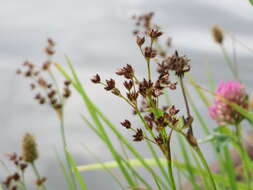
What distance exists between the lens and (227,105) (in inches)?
68.0

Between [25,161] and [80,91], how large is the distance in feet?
3.28

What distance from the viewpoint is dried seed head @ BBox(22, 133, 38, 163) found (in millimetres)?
2529

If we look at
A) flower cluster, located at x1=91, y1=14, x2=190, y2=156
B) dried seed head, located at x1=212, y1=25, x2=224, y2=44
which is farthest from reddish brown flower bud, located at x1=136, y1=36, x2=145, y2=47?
dried seed head, located at x1=212, y1=25, x2=224, y2=44

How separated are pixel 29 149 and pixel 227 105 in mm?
1316

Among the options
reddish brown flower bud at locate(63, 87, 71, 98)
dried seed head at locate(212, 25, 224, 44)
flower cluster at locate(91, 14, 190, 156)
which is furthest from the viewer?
dried seed head at locate(212, 25, 224, 44)

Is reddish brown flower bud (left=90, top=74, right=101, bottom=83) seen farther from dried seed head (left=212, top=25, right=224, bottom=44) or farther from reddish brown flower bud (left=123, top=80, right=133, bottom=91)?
dried seed head (left=212, top=25, right=224, bottom=44)

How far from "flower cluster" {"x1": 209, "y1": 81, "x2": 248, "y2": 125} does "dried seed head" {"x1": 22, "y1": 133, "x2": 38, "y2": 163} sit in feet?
3.65

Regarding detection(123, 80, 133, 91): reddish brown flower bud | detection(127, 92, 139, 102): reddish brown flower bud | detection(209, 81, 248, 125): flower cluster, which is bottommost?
detection(209, 81, 248, 125): flower cluster

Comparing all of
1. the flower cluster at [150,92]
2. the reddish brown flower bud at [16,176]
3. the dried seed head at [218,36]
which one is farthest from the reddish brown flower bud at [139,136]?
the dried seed head at [218,36]

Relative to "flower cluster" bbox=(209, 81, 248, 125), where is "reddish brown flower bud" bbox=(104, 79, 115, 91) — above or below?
above

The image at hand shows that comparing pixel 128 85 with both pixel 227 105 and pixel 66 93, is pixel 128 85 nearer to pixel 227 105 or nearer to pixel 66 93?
pixel 227 105

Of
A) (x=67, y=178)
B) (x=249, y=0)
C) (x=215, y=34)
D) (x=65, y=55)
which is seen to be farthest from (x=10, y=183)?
Answer: (x=215, y=34)

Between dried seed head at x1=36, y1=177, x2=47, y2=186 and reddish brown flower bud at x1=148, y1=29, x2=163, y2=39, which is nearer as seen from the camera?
reddish brown flower bud at x1=148, y1=29, x2=163, y2=39

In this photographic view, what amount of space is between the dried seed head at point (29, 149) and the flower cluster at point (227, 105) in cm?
111
